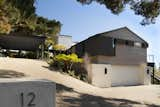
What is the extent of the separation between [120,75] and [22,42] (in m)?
10.3

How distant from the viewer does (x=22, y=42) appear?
32.4 metres

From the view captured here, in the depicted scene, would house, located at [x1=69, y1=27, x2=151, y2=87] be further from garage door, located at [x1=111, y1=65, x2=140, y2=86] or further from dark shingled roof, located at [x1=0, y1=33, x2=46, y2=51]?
dark shingled roof, located at [x1=0, y1=33, x2=46, y2=51]

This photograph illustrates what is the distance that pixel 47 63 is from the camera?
27859mm

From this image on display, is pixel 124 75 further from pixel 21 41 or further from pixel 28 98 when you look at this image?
pixel 28 98

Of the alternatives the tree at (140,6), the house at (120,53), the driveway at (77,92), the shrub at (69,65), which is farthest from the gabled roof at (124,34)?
the tree at (140,6)

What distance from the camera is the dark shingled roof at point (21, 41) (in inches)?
1210

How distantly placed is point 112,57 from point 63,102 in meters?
20.6

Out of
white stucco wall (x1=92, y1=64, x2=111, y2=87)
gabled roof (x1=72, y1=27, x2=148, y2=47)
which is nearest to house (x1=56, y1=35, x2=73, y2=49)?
gabled roof (x1=72, y1=27, x2=148, y2=47)

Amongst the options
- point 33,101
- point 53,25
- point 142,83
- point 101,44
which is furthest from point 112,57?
point 33,101

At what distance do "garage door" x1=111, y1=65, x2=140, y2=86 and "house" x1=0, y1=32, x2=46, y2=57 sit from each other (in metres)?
7.53

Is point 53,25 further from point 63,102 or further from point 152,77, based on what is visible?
point 63,102

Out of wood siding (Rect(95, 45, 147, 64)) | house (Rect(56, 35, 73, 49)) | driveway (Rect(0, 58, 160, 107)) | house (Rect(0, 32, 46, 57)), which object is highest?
house (Rect(56, 35, 73, 49))

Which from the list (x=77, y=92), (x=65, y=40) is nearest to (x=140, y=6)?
(x=77, y=92)

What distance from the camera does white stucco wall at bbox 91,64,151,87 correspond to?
2830cm
